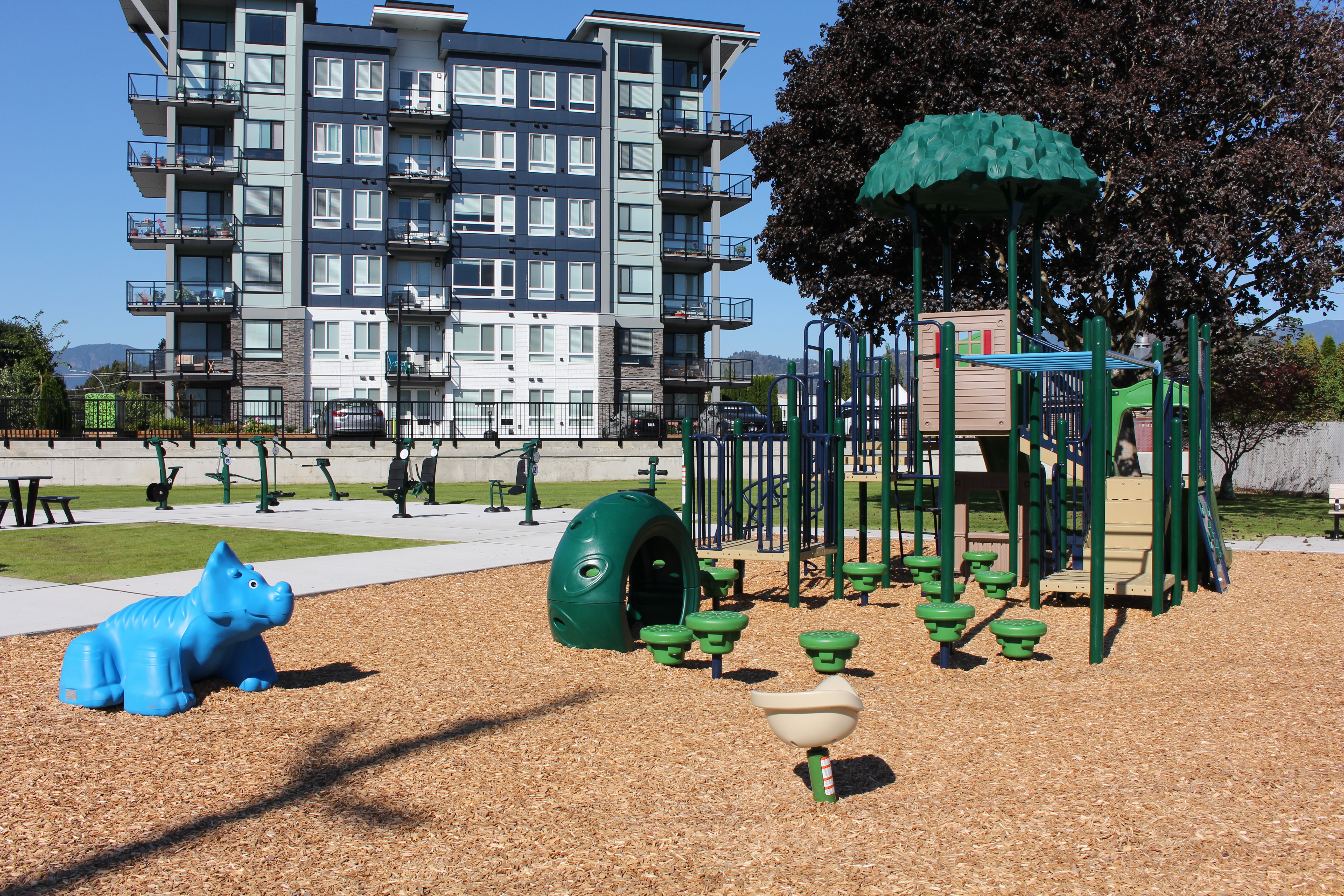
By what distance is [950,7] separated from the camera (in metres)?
20.2

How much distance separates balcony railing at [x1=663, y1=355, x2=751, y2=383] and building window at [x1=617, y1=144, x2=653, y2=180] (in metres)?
9.04

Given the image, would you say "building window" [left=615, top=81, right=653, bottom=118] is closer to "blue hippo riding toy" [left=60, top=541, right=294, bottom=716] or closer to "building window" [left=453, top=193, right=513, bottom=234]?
"building window" [left=453, top=193, right=513, bottom=234]

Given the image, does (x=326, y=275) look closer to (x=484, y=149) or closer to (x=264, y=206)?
(x=264, y=206)

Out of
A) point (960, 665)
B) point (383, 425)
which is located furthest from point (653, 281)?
point (960, 665)

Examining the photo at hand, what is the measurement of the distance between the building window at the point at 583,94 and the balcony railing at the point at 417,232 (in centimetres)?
866

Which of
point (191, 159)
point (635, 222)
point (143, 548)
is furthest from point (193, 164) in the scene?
point (143, 548)

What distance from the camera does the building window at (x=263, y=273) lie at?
146ft

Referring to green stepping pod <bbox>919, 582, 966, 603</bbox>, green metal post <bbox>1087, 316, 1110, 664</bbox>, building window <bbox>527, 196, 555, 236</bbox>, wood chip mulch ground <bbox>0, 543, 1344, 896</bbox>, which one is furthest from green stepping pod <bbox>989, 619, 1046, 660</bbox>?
building window <bbox>527, 196, 555, 236</bbox>

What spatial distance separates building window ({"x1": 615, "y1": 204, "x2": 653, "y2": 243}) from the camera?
4862 centimetres

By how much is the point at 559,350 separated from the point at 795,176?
27.5 meters

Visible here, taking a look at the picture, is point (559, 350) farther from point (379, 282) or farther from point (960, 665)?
point (960, 665)

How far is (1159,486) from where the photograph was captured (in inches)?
341

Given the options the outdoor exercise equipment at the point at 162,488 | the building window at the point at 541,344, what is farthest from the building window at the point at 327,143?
the outdoor exercise equipment at the point at 162,488

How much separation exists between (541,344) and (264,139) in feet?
50.3
